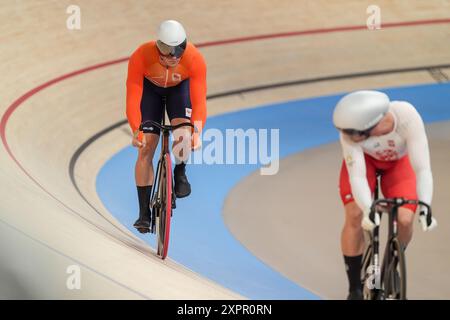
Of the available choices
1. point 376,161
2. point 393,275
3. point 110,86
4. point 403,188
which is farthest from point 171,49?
point 110,86

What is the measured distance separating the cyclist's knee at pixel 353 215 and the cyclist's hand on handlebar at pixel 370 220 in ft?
0.76

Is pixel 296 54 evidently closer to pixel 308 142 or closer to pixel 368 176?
pixel 308 142

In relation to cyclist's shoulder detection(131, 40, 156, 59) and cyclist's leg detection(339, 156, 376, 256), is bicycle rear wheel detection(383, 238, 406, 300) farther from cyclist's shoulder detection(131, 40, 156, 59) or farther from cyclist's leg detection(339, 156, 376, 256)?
cyclist's shoulder detection(131, 40, 156, 59)

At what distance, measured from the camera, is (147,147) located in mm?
4852

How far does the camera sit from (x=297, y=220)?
19.1 ft

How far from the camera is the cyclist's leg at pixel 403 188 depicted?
387 centimetres

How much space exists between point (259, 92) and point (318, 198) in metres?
2.00

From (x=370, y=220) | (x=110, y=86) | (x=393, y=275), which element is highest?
(x=110, y=86)

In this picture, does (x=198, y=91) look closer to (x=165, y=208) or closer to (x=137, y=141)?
(x=137, y=141)

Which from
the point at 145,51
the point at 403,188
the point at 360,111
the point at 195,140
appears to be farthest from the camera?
the point at 145,51

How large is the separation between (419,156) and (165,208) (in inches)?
55.8

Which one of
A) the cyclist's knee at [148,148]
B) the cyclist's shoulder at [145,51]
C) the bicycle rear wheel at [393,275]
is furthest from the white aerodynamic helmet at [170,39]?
the bicycle rear wheel at [393,275]
